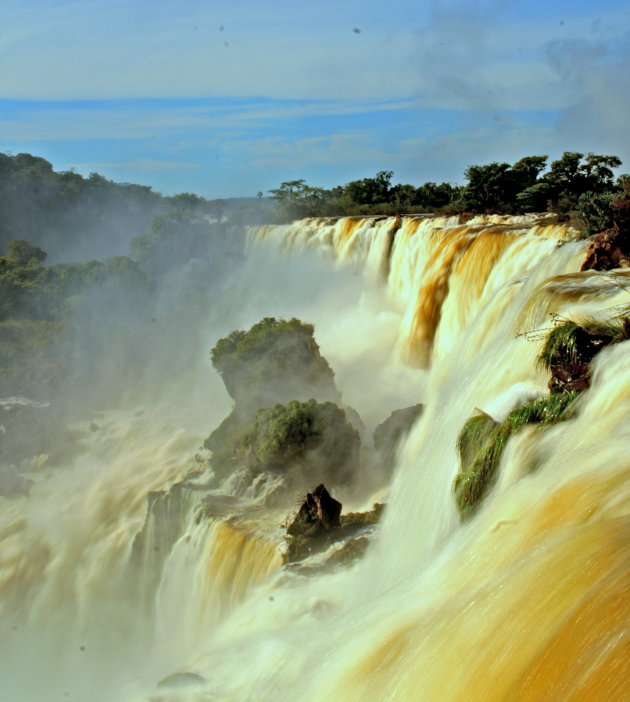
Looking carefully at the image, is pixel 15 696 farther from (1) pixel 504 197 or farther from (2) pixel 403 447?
(1) pixel 504 197

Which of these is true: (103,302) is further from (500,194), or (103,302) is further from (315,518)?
(315,518)

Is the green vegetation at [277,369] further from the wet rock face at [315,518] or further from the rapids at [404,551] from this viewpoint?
the wet rock face at [315,518]

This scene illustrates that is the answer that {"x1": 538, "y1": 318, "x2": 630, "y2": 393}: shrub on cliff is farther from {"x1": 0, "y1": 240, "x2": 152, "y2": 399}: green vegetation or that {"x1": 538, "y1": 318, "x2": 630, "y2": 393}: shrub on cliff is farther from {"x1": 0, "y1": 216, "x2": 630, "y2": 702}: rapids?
{"x1": 0, "y1": 240, "x2": 152, "y2": 399}: green vegetation

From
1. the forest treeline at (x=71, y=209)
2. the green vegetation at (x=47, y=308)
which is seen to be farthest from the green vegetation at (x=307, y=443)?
the forest treeline at (x=71, y=209)

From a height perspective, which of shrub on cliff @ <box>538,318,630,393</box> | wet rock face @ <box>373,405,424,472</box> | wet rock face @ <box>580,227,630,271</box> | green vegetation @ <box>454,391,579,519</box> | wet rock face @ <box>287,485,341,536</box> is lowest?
wet rock face @ <box>287,485,341,536</box>

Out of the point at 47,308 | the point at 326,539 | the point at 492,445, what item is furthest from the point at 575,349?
the point at 47,308

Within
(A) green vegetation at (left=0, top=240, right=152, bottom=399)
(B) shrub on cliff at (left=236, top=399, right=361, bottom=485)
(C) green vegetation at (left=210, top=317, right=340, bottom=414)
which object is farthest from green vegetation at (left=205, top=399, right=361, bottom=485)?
(A) green vegetation at (left=0, top=240, right=152, bottom=399)

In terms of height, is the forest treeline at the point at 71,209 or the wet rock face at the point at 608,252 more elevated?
the forest treeline at the point at 71,209
